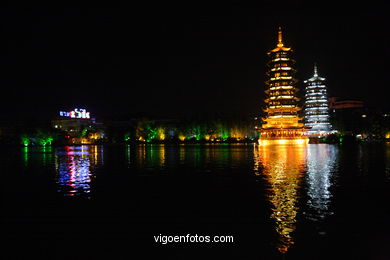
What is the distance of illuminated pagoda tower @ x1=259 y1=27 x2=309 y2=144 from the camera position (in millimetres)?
122062

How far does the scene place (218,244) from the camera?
12.2 meters

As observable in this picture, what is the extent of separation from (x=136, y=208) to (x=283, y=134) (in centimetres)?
10884

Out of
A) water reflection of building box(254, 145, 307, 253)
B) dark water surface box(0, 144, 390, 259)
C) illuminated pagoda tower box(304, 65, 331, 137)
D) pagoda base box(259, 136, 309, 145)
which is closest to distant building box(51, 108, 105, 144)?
pagoda base box(259, 136, 309, 145)

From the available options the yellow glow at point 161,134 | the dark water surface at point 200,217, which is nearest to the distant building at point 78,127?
the yellow glow at point 161,134

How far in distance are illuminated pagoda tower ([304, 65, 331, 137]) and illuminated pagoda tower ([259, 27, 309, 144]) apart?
119 feet

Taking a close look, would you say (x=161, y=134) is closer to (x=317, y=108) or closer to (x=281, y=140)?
(x=281, y=140)

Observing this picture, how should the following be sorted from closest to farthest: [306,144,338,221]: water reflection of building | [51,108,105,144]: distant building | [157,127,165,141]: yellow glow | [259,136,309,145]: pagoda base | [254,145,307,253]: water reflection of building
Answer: [254,145,307,253]: water reflection of building, [306,144,338,221]: water reflection of building, [259,136,309,145]: pagoda base, [157,127,165,141]: yellow glow, [51,108,105,144]: distant building

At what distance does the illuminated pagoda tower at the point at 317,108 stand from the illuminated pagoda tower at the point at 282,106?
3612 cm

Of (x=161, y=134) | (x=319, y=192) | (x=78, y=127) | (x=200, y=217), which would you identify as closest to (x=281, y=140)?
(x=161, y=134)

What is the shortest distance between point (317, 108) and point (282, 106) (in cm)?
4850

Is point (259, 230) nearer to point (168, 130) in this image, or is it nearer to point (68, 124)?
point (168, 130)

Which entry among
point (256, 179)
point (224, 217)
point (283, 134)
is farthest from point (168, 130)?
point (224, 217)

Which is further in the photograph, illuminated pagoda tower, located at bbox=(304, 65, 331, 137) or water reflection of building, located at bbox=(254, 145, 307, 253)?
illuminated pagoda tower, located at bbox=(304, 65, 331, 137)

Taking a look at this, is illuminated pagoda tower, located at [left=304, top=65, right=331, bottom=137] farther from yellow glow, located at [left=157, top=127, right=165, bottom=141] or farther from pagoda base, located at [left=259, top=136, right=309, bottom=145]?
yellow glow, located at [left=157, top=127, right=165, bottom=141]
